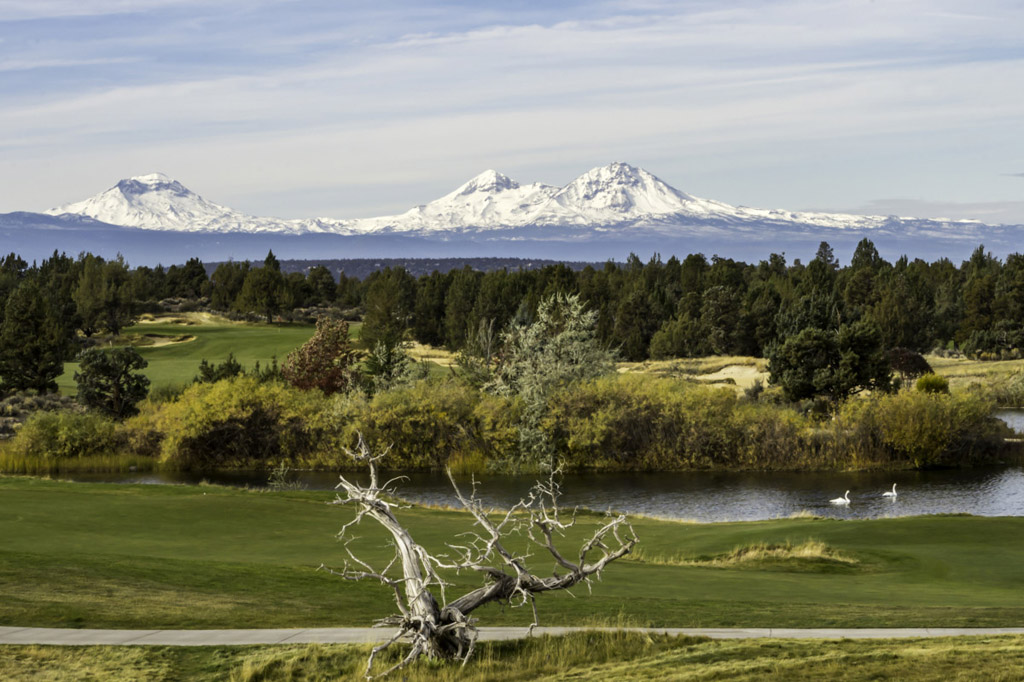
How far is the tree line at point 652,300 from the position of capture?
93.1m

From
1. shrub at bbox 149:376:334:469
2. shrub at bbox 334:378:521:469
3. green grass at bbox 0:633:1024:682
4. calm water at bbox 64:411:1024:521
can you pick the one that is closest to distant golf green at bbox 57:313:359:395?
shrub at bbox 149:376:334:469

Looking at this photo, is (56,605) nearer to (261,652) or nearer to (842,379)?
(261,652)

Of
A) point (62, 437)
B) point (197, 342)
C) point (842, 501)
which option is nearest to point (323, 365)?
point (62, 437)

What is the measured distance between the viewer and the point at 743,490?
45.4m

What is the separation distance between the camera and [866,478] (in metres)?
47.9

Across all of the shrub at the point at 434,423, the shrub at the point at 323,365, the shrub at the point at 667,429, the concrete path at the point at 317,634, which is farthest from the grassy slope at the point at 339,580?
the shrub at the point at 323,365

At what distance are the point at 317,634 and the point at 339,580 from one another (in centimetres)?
476

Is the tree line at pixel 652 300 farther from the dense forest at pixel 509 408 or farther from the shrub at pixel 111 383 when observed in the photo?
the shrub at pixel 111 383

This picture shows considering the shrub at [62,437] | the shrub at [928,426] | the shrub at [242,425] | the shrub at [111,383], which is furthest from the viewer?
the shrub at [111,383]

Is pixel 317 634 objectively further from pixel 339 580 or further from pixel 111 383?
pixel 111 383

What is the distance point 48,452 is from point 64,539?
3023 cm

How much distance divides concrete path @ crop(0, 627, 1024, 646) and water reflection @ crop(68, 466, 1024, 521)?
2420 centimetres

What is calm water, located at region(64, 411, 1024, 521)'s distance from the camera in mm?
40500

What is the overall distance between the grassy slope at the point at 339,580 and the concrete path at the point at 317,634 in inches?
19.1
